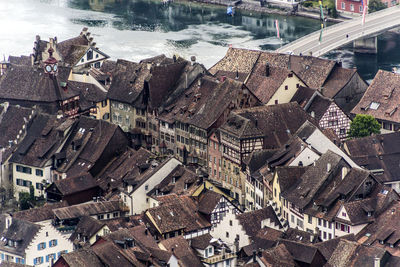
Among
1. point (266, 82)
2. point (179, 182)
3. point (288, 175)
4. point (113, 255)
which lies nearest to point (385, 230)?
point (288, 175)

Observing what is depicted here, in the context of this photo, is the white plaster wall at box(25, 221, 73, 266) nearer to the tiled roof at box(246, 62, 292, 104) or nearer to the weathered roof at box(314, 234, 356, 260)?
the weathered roof at box(314, 234, 356, 260)

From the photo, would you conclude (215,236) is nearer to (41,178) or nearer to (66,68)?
(41,178)

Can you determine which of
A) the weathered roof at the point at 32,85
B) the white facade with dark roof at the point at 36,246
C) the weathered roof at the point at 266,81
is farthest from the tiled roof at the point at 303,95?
the white facade with dark roof at the point at 36,246

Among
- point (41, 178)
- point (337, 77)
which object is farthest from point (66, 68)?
point (337, 77)

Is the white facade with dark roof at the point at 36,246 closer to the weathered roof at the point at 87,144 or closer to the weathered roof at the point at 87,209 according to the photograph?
the weathered roof at the point at 87,209

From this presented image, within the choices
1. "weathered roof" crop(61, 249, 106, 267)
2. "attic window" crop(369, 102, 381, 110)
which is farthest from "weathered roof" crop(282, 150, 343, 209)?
"attic window" crop(369, 102, 381, 110)

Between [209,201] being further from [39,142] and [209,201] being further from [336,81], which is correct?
[336,81]
